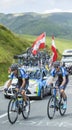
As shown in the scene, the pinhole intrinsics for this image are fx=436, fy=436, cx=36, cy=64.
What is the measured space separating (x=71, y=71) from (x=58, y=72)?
40539 millimetres

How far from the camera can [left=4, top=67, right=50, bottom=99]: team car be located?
2289cm

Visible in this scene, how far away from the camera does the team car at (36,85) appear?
22.9 meters

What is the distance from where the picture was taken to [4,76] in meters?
41.0

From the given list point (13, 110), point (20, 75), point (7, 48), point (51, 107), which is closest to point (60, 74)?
point (51, 107)

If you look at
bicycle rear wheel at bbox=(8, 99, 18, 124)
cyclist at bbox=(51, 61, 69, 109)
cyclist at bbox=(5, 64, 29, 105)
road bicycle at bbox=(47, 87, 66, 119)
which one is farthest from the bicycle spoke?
bicycle rear wheel at bbox=(8, 99, 18, 124)

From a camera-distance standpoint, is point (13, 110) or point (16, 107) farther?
point (16, 107)

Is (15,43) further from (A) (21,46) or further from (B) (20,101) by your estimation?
(B) (20,101)

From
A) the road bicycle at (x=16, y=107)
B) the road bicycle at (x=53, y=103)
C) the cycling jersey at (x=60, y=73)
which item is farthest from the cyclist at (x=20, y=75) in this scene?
the cycling jersey at (x=60, y=73)

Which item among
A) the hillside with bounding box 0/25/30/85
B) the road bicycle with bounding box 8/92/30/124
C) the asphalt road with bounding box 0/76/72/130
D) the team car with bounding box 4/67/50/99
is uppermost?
the road bicycle with bounding box 8/92/30/124

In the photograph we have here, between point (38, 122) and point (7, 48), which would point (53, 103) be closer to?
point (38, 122)

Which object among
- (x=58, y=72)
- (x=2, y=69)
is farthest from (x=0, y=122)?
(x=2, y=69)

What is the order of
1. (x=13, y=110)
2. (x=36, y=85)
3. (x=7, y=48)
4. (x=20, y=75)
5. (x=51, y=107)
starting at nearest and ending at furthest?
(x=13, y=110)
(x=20, y=75)
(x=51, y=107)
(x=36, y=85)
(x=7, y=48)

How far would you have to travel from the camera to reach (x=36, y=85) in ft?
75.5

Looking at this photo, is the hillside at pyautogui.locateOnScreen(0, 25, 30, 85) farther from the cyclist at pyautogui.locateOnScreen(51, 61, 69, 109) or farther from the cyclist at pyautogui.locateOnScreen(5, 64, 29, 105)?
the cyclist at pyautogui.locateOnScreen(5, 64, 29, 105)
